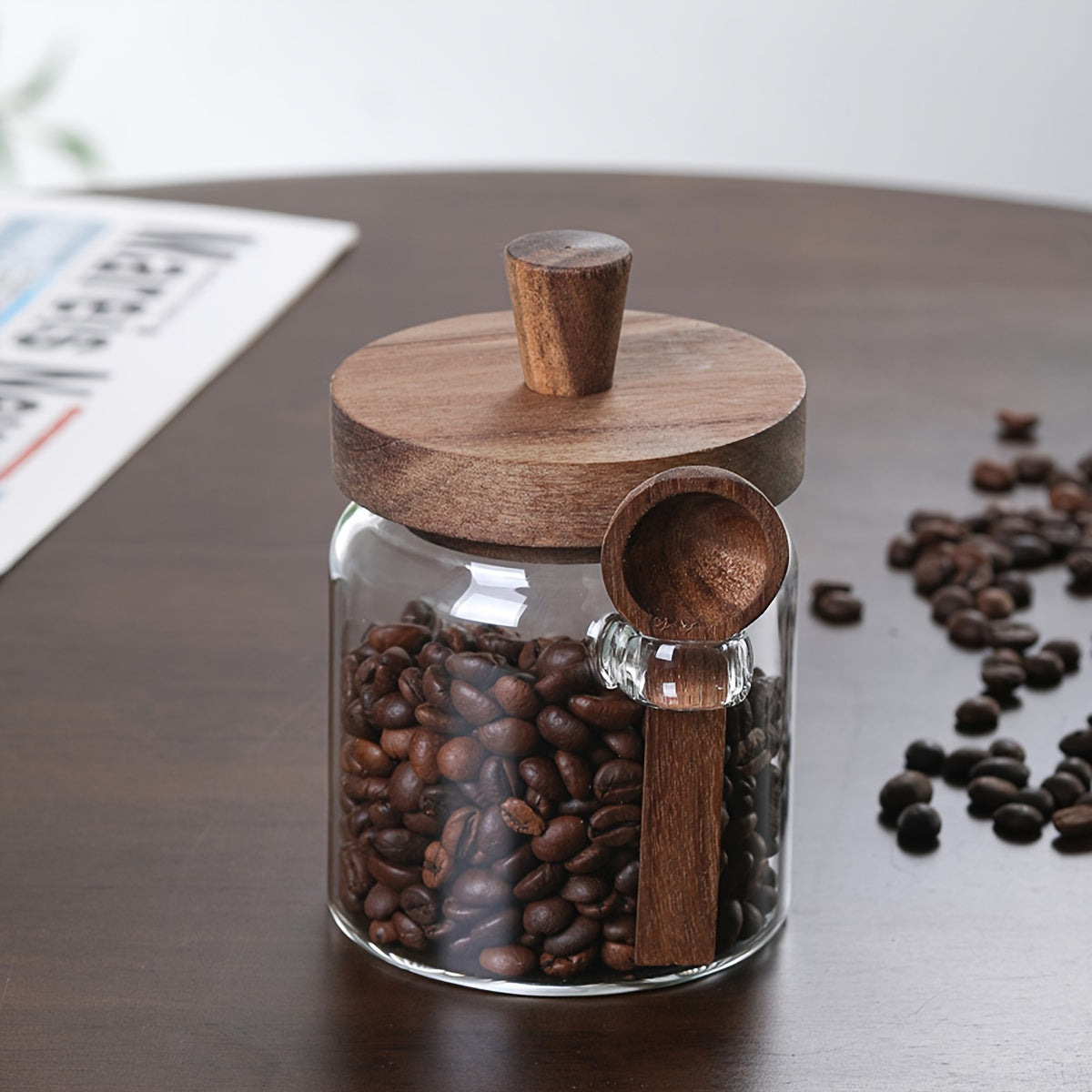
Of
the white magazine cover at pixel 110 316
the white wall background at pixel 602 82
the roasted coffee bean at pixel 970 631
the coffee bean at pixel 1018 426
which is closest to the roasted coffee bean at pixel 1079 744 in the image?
the roasted coffee bean at pixel 970 631

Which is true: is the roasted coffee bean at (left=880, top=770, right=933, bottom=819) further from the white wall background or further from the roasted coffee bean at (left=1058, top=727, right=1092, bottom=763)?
the white wall background

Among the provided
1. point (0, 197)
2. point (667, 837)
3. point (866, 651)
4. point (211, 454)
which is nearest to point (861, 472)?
point (866, 651)

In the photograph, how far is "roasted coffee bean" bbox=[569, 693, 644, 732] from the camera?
498 millimetres

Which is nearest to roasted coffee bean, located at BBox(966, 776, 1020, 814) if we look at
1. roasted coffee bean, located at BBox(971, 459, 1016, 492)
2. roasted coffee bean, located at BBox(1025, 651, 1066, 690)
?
roasted coffee bean, located at BBox(1025, 651, 1066, 690)

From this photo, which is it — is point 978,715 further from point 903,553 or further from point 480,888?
point 480,888

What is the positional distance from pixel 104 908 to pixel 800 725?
302mm

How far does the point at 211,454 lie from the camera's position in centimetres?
99

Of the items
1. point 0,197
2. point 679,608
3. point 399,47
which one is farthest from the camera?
point 399,47

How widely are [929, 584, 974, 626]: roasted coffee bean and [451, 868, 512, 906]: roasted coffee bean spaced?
1.18ft

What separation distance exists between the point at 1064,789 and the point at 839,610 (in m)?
0.18

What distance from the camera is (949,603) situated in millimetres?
801

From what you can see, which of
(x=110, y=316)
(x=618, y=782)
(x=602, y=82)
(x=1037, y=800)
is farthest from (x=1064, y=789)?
(x=602, y=82)

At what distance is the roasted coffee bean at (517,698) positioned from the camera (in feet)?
1.65

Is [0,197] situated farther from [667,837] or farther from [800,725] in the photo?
[667,837]
